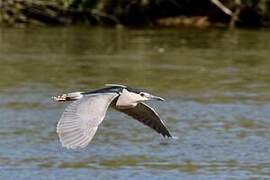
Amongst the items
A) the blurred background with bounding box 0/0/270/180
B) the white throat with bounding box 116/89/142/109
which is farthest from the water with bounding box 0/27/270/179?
the white throat with bounding box 116/89/142/109

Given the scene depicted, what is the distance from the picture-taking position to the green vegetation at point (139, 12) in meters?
A: 22.2

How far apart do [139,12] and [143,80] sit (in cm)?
Result: 971

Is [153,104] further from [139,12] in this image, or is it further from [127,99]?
[139,12]

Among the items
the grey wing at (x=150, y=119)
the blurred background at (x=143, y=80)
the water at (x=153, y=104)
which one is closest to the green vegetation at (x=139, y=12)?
the blurred background at (x=143, y=80)

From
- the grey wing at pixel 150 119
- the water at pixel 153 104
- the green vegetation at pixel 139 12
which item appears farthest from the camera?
the green vegetation at pixel 139 12

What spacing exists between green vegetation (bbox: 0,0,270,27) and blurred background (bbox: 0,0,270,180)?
0.03 metres

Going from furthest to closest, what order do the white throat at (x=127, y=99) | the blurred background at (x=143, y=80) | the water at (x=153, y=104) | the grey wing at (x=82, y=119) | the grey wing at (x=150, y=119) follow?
the blurred background at (x=143, y=80) → the water at (x=153, y=104) → the grey wing at (x=150, y=119) → the white throat at (x=127, y=99) → the grey wing at (x=82, y=119)

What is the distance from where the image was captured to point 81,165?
874 centimetres

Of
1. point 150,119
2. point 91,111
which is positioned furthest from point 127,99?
point 91,111

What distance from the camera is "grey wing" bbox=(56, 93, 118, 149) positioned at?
5.46m

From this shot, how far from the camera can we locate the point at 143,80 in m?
14.0

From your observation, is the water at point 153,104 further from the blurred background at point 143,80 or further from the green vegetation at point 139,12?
the green vegetation at point 139,12

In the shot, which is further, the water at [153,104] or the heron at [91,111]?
the water at [153,104]

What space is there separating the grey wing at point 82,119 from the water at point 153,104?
7.17 ft
